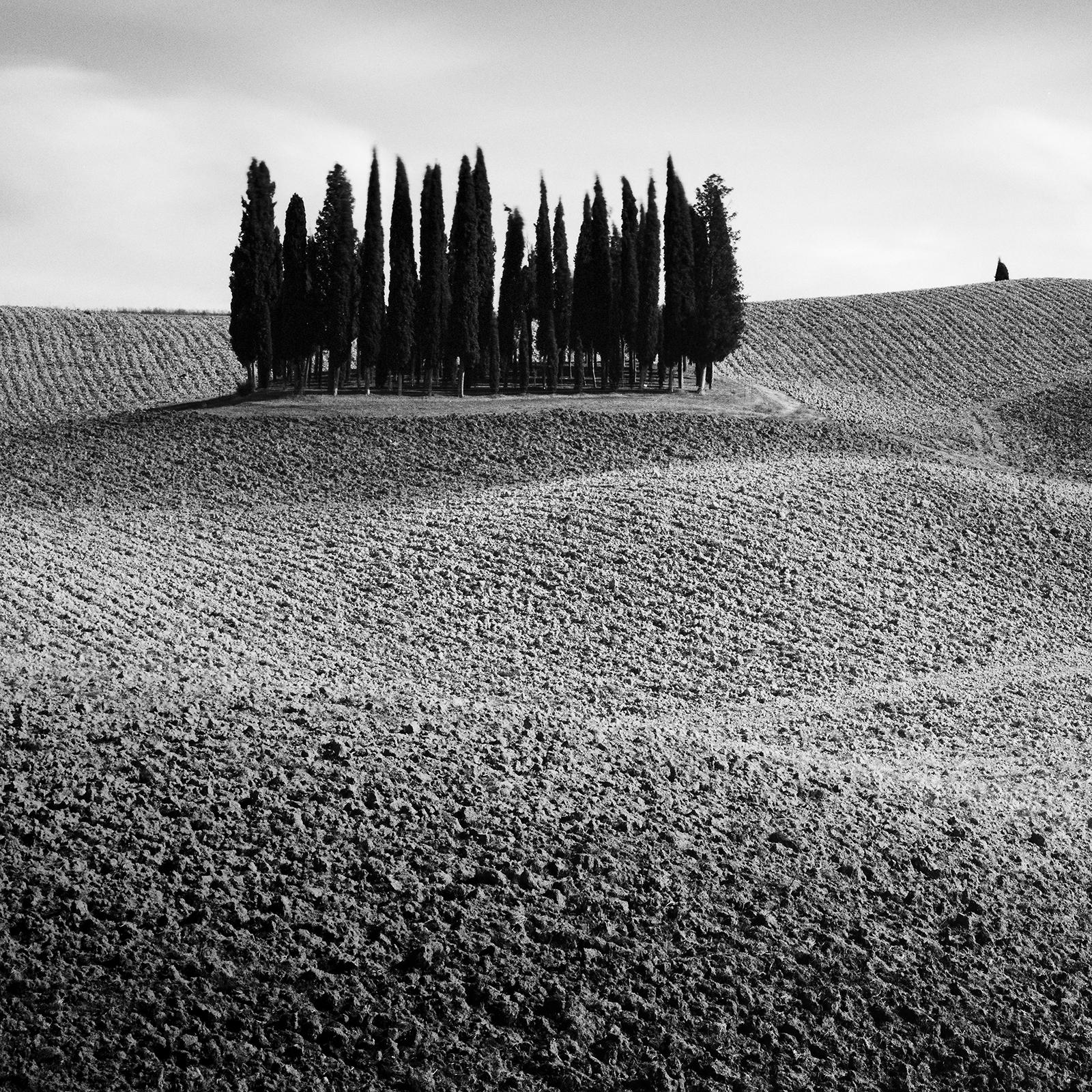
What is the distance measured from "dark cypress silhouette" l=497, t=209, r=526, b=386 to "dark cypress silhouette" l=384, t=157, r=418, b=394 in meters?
6.09

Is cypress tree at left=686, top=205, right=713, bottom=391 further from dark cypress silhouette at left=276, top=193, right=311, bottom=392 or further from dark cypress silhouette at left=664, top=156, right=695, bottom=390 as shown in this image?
dark cypress silhouette at left=276, top=193, right=311, bottom=392

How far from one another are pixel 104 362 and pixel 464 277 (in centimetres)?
2435

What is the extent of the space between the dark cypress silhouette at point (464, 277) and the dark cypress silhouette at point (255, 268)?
6.50 m

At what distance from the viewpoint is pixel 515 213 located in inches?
2071

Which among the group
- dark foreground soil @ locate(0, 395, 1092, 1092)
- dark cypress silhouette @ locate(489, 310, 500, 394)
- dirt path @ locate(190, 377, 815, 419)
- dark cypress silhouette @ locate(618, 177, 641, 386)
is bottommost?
dark foreground soil @ locate(0, 395, 1092, 1092)

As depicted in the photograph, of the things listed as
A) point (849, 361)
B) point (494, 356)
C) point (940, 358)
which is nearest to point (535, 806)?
point (494, 356)

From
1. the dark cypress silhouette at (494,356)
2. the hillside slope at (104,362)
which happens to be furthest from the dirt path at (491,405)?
the hillside slope at (104,362)

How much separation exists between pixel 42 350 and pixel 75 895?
188 ft

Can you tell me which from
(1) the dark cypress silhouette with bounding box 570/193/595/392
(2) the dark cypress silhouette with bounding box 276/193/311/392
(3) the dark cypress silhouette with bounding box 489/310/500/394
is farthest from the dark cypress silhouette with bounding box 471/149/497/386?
(2) the dark cypress silhouette with bounding box 276/193/311/392

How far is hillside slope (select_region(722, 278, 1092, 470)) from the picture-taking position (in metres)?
48.8

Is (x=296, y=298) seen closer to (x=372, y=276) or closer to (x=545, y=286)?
(x=372, y=276)

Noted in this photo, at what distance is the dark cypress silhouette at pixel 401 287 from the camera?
44.6 meters

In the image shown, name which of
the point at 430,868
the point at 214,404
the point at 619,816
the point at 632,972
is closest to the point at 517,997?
the point at 632,972

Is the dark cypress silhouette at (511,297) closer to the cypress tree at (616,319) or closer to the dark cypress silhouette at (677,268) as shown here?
the cypress tree at (616,319)
